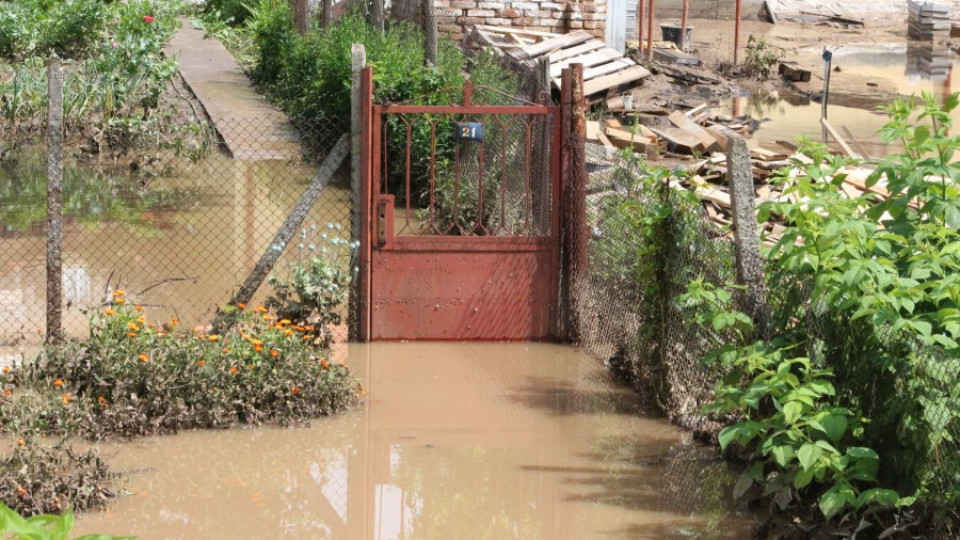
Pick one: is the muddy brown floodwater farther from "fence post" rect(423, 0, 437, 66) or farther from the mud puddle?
"fence post" rect(423, 0, 437, 66)

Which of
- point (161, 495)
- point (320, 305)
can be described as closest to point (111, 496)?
point (161, 495)

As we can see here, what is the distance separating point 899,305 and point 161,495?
3696mm

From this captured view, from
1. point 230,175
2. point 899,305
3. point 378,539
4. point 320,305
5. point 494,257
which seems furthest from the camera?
point 230,175

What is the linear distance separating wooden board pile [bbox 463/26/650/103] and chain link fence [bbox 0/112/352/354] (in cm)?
349

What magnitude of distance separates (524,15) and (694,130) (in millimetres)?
3530

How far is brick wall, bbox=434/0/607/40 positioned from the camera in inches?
727

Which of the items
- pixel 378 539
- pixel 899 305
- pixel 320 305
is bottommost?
pixel 378 539

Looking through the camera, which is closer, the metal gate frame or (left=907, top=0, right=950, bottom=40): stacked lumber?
the metal gate frame

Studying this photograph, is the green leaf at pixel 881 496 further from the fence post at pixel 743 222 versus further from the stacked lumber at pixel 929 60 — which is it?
the stacked lumber at pixel 929 60

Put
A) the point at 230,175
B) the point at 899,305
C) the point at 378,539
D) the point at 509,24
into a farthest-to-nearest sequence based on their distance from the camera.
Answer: the point at 509,24 < the point at 230,175 < the point at 378,539 < the point at 899,305

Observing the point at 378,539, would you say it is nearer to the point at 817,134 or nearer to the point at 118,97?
the point at 118,97

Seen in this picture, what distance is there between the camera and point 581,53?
18.2m

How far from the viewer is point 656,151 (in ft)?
47.9

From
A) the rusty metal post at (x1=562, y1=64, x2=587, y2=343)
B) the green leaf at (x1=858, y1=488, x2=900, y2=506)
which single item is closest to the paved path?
the rusty metal post at (x1=562, y1=64, x2=587, y2=343)
